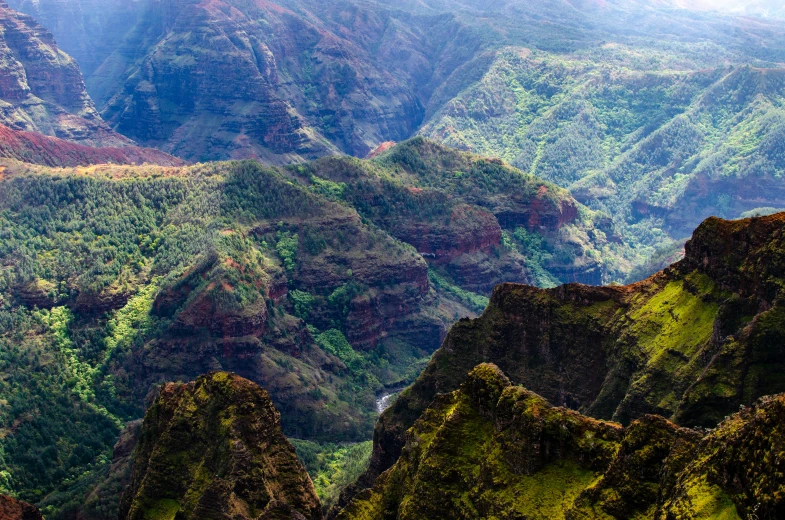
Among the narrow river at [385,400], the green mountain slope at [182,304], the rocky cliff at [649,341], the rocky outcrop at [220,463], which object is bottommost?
the narrow river at [385,400]

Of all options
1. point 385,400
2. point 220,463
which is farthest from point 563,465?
point 385,400

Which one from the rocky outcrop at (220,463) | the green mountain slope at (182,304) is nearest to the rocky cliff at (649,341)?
the rocky outcrop at (220,463)

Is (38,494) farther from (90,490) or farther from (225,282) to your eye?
(225,282)

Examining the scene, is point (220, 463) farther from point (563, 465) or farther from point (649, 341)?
point (649, 341)

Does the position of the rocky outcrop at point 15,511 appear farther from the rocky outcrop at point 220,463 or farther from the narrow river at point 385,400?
the narrow river at point 385,400

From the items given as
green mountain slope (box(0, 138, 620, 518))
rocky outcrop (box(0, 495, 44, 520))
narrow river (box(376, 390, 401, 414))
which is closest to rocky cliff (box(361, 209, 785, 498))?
rocky outcrop (box(0, 495, 44, 520))

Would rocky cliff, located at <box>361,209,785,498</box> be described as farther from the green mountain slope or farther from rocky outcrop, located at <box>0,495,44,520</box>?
the green mountain slope

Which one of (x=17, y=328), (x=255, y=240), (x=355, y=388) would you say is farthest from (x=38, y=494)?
(x=255, y=240)
